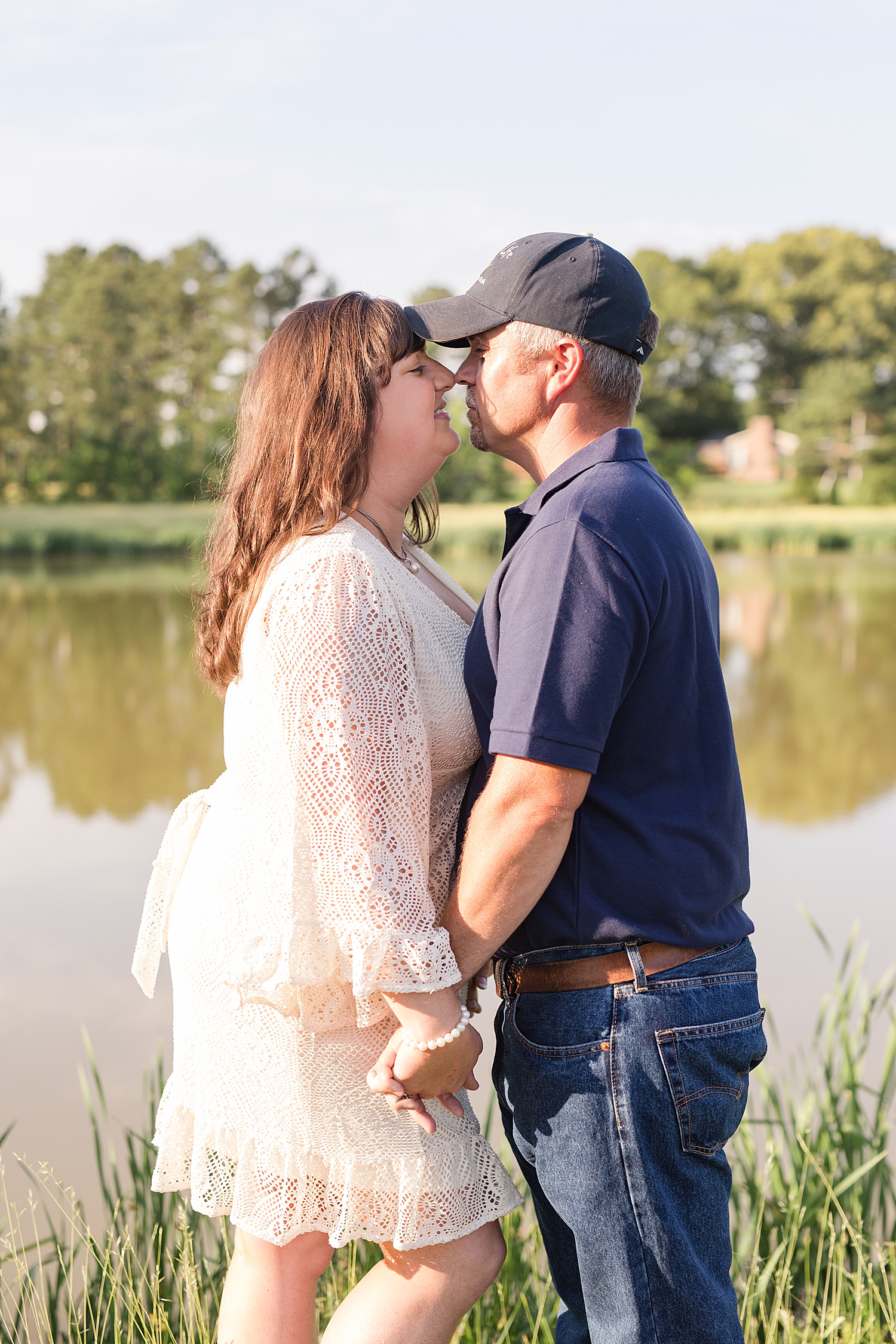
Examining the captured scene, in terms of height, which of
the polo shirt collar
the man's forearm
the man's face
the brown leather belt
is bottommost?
the brown leather belt

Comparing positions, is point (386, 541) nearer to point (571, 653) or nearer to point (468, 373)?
point (468, 373)

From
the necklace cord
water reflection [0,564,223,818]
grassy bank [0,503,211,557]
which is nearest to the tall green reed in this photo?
the necklace cord

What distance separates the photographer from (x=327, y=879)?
1352mm

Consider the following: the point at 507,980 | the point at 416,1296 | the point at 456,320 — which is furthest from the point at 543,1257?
the point at 456,320

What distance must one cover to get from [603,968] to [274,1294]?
63cm

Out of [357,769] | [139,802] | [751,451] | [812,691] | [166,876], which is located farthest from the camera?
[751,451]

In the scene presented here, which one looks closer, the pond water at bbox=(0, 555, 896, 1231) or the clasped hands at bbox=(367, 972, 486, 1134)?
the clasped hands at bbox=(367, 972, 486, 1134)

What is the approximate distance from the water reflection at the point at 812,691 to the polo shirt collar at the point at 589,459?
20.5ft

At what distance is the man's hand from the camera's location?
52.9 inches

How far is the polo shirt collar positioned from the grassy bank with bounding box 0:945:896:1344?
108cm

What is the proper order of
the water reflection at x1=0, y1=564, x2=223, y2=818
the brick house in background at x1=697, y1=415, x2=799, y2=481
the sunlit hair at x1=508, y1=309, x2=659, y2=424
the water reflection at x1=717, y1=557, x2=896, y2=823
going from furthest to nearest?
the brick house in background at x1=697, y1=415, x2=799, y2=481 < the water reflection at x1=717, y1=557, x2=896, y2=823 < the water reflection at x1=0, y1=564, x2=223, y2=818 < the sunlit hair at x1=508, y1=309, x2=659, y2=424

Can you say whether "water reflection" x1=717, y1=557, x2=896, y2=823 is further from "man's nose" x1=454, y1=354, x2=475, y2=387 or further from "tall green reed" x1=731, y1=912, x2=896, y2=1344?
"man's nose" x1=454, y1=354, x2=475, y2=387

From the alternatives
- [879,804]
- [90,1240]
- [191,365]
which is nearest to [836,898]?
[879,804]

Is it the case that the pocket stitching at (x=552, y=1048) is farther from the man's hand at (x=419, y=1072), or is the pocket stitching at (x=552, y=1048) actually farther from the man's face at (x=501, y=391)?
the man's face at (x=501, y=391)
